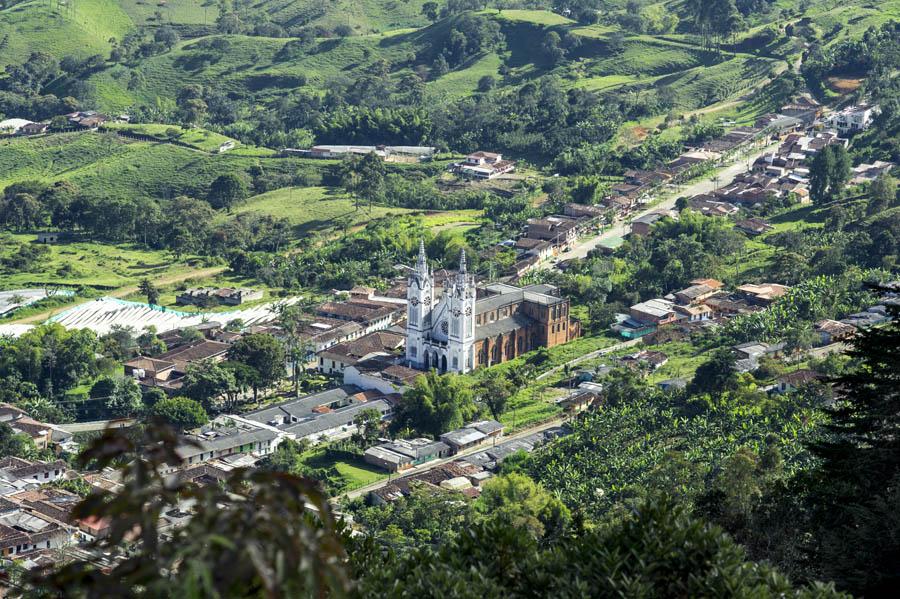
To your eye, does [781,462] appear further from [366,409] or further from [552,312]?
[552,312]

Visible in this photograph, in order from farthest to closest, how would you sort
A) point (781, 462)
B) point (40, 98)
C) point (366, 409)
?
point (40, 98)
point (366, 409)
point (781, 462)

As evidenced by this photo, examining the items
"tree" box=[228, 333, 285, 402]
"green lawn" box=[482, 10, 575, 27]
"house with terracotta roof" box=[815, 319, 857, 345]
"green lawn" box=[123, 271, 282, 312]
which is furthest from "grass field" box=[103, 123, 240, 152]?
"house with terracotta roof" box=[815, 319, 857, 345]

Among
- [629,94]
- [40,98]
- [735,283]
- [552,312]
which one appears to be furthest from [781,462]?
[40,98]

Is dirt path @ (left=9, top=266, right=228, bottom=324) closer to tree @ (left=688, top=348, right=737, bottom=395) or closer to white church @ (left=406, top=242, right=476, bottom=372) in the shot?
white church @ (left=406, top=242, right=476, bottom=372)

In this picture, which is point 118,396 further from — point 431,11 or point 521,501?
point 431,11

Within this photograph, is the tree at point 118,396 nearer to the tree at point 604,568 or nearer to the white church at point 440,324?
the white church at point 440,324

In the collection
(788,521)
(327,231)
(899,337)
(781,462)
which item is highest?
(899,337)
